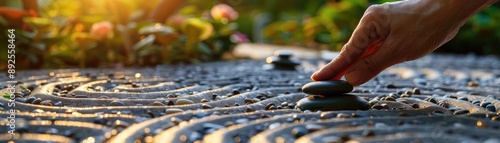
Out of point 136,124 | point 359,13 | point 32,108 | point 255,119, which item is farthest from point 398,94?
point 359,13

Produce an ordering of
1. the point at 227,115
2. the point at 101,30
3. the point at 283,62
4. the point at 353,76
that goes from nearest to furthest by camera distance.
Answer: the point at 227,115 < the point at 353,76 < the point at 283,62 < the point at 101,30

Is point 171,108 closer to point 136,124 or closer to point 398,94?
point 136,124

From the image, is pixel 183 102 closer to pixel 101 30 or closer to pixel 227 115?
pixel 227 115

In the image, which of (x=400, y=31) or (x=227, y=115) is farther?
(x=400, y=31)

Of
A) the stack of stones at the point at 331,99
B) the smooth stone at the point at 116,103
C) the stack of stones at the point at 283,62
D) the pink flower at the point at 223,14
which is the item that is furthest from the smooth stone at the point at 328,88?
the pink flower at the point at 223,14

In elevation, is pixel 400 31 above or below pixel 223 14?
below

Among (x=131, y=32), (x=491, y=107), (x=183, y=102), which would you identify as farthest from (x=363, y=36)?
(x=131, y=32)

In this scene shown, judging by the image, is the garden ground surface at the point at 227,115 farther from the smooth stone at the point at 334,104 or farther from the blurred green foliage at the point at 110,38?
the blurred green foliage at the point at 110,38
